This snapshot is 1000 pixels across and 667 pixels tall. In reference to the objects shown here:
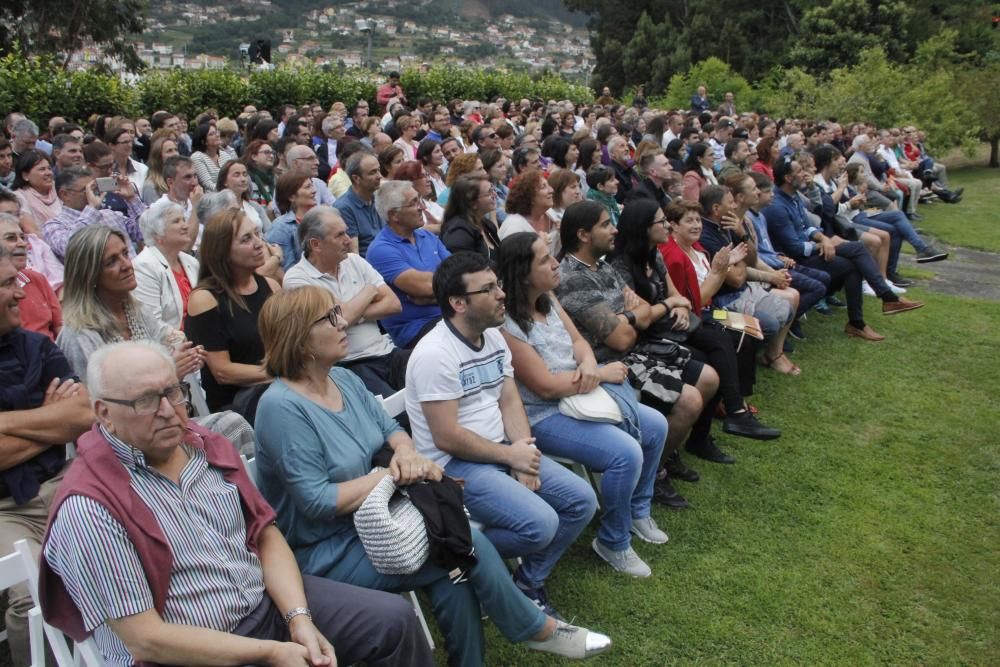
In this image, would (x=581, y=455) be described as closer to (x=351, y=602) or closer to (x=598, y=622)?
(x=598, y=622)

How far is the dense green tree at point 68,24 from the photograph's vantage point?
27.6 m

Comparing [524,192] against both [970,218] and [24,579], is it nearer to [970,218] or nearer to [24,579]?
[24,579]

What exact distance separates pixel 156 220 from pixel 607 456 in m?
2.62

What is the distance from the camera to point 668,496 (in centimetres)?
438

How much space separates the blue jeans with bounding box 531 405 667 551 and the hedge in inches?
384

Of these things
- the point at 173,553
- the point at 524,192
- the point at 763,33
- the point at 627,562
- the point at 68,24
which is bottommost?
the point at 627,562

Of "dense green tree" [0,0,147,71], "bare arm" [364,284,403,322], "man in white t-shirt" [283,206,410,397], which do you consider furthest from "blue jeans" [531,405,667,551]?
"dense green tree" [0,0,147,71]

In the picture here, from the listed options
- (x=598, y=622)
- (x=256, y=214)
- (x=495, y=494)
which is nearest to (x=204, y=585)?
(x=495, y=494)

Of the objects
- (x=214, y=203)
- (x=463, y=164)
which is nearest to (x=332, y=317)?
(x=214, y=203)

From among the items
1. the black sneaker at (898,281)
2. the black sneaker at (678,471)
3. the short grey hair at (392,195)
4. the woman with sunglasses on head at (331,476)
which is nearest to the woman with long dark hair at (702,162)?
the black sneaker at (898,281)

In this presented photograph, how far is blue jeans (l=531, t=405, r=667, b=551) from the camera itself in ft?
11.9

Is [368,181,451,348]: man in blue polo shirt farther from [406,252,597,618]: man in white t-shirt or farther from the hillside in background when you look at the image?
the hillside in background

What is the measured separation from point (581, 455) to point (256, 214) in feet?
11.0

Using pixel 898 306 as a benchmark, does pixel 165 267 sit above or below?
above
